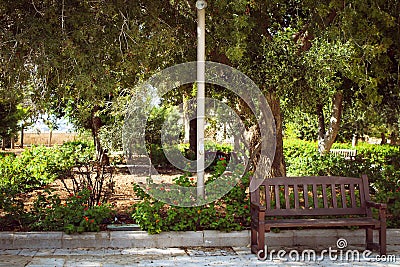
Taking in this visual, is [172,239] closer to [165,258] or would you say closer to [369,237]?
[165,258]

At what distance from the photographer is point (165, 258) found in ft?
20.4

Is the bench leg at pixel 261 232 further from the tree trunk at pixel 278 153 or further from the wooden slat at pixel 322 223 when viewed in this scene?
the tree trunk at pixel 278 153

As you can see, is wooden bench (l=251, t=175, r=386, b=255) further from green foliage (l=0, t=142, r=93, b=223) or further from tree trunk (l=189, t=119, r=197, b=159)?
tree trunk (l=189, t=119, r=197, b=159)

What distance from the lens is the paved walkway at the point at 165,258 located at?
598 cm

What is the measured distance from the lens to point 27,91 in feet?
24.8

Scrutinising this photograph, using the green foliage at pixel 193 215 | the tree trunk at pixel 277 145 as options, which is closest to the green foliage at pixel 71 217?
the green foliage at pixel 193 215

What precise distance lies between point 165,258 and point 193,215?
0.92 metres

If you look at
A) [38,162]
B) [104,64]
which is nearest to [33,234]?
[104,64]

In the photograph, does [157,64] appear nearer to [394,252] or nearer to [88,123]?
[394,252]

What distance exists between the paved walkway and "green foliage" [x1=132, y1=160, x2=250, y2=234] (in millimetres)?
335

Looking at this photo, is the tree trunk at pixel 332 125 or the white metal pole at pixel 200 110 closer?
the white metal pole at pixel 200 110

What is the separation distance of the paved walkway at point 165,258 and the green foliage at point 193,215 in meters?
0.34

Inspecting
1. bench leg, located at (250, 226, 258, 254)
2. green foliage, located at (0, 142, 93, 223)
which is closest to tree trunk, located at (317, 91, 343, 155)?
green foliage, located at (0, 142, 93, 223)

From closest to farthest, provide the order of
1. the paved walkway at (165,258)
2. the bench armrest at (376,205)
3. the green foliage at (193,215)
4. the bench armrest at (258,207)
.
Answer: the paved walkway at (165,258) < the bench armrest at (258,207) < the bench armrest at (376,205) < the green foliage at (193,215)
